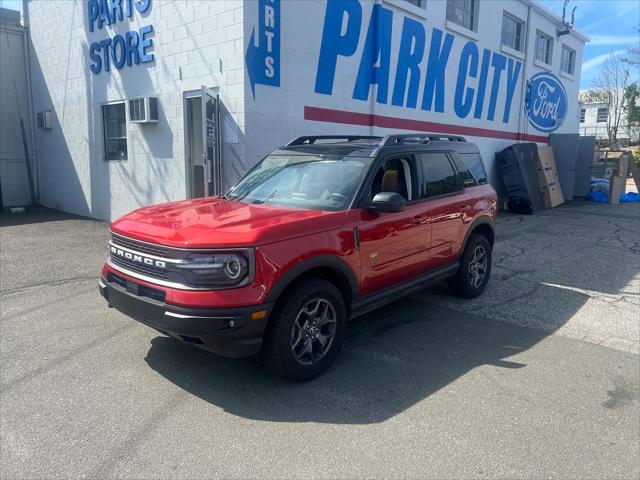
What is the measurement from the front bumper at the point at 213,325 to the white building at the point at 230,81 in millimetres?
5083

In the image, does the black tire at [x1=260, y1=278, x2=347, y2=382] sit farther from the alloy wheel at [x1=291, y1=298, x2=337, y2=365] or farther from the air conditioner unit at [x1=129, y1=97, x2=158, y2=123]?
the air conditioner unit at [x1=129, y1=97, x2=158, y2=123]

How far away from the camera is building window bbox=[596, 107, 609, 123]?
48969mm

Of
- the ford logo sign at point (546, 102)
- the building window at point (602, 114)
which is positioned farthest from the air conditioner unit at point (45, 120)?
the building window at point (602, 114)

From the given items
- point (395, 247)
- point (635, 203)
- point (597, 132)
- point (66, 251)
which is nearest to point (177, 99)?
point (66, 251)

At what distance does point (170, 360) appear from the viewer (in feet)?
13.7

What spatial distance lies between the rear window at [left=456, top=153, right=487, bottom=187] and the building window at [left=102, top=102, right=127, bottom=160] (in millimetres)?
7816

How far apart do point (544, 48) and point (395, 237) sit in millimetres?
16789

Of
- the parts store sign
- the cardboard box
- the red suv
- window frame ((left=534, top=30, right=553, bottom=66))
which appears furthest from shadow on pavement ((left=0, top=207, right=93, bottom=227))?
window frame ((left=534, top=30, right=553, bottom=66))

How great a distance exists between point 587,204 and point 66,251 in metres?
16.3

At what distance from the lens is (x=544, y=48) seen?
17.8 m

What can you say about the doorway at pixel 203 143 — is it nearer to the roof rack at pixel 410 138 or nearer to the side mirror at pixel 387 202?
the roof rack at pixel 410 138

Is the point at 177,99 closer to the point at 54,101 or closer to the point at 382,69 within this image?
the point at 382,69

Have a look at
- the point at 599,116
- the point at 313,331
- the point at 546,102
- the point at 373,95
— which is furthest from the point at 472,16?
the point at 599,116

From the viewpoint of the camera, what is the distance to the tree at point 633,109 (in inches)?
1737
